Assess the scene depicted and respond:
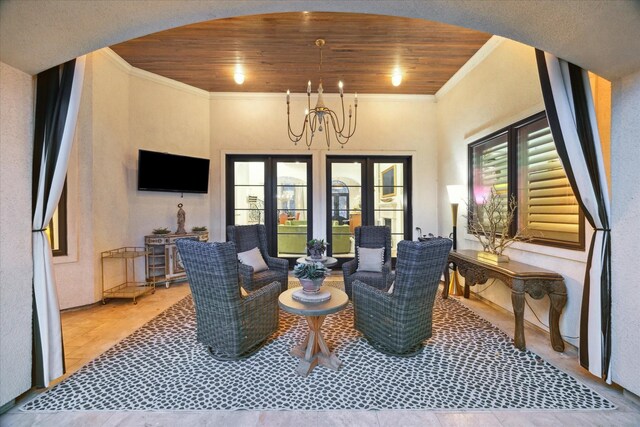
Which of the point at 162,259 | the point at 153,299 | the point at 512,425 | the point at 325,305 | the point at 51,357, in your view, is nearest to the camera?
the point at 512,425

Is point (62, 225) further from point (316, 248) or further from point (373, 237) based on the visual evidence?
point (373, 237)

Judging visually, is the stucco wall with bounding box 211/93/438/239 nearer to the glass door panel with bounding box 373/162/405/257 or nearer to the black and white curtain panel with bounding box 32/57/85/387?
the glass door panel with bounding box 373/162/405/257

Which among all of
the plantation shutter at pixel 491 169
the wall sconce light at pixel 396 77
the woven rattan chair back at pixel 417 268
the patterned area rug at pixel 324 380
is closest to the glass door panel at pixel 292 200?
the wall sconce light at pixel 396 77

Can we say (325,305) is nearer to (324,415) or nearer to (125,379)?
(324,415)

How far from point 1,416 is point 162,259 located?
113 inches

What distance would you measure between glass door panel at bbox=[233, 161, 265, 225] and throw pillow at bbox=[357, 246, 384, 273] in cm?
252

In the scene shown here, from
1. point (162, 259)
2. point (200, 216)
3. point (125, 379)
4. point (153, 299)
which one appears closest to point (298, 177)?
point (200, 216)

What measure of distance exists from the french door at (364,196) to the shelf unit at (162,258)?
8.94 feet

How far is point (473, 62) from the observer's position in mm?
3916

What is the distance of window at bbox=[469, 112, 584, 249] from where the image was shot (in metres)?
2.61

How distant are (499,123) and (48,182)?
4.71 meters

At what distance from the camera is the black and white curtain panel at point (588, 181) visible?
1979 millimetres

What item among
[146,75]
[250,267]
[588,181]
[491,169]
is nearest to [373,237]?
[250,267]

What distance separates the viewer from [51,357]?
2.02 meters
